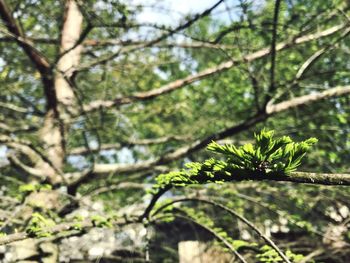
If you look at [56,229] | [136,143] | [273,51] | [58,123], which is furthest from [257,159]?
[136,143]

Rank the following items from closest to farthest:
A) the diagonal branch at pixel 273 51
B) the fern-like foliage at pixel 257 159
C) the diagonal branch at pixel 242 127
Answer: the fern-like foliage at pixel 257 159 < the diagonal branch at pixel 273 51 < the diagonal branch at pixel 242 127

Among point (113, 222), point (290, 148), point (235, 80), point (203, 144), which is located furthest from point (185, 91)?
point (290, 148)

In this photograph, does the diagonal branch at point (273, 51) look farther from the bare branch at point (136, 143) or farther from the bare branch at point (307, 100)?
the bare branch at point (136, 143)

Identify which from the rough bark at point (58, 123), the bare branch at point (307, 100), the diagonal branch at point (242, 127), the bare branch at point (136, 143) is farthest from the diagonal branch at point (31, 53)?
the bare branch at point (307, 100)

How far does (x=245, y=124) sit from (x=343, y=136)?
9.23ft

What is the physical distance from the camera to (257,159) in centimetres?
85

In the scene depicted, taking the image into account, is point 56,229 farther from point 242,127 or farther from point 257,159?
point 242,127

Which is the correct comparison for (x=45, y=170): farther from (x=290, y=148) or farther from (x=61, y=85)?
(x=290, y=148)

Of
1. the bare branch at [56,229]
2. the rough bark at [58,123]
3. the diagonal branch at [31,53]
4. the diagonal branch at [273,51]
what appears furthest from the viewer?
the rough bark at [58,123]

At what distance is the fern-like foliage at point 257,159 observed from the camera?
0.81 meters

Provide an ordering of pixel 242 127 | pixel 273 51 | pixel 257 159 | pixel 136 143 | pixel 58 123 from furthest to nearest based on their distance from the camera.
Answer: pixel 136 143, pixel 58 123, pixel 242 127, pixel 273 51, pixel 257 159

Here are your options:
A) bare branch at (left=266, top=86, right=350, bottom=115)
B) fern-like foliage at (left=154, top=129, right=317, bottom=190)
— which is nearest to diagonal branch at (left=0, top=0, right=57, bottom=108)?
bare branch at (left=266, top=86, right=350, bottom=115)

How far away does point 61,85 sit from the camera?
434cm

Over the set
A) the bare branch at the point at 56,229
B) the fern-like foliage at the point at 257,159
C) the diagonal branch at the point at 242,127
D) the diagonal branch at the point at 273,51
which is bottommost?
the bare branch at the point at 56,229
